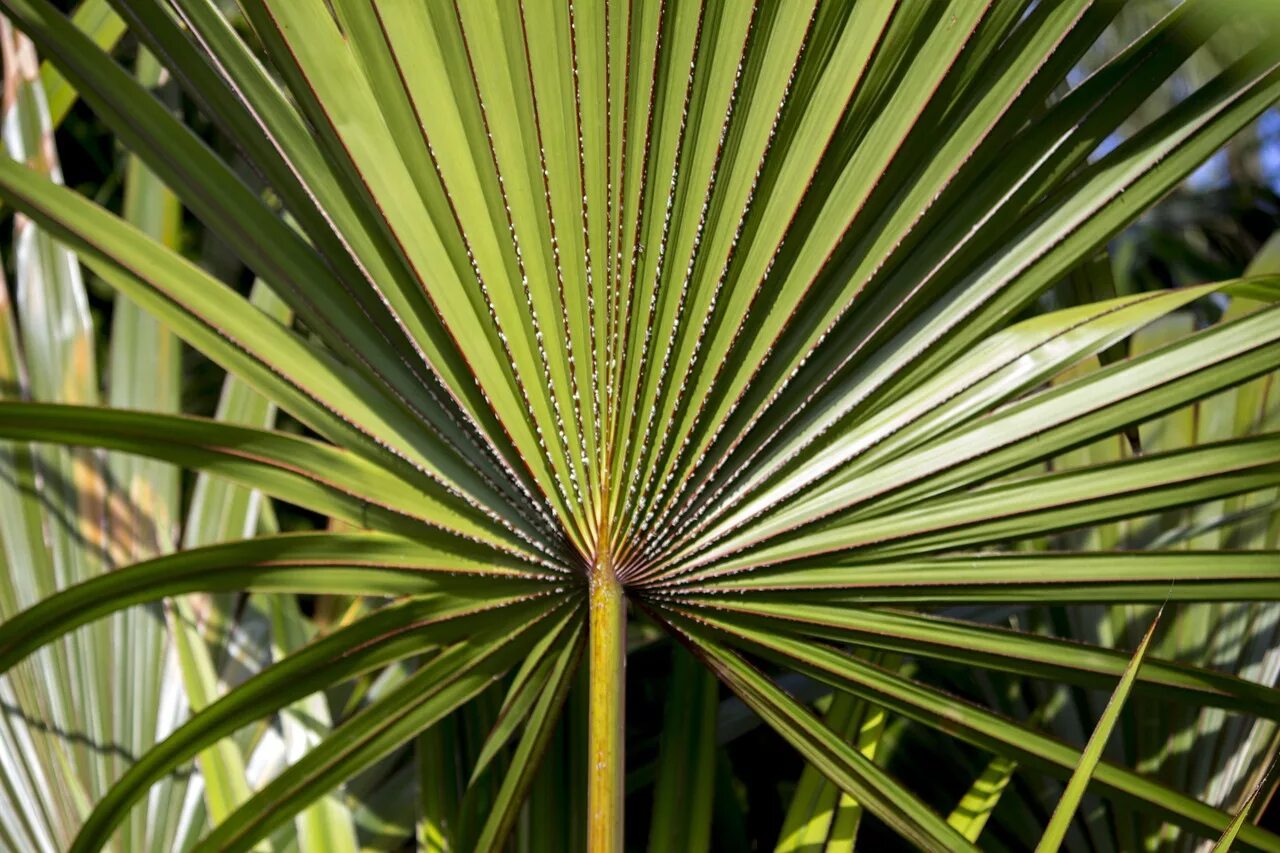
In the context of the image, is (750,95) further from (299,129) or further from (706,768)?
(706,768)

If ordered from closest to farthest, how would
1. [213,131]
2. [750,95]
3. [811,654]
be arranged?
[750,95] → [811,654] → [213,131]

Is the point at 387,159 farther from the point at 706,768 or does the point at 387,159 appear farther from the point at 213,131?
the point at 213,131

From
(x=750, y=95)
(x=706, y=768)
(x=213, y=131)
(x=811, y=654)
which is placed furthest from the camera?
(x=213, y=131)

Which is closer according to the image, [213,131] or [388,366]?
[388,366]

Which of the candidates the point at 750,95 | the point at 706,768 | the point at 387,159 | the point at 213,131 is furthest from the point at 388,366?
the point at 213,131

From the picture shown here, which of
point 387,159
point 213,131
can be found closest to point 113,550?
point 387,159

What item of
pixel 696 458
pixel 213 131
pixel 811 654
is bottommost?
pixel 811 654

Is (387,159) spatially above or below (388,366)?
above
